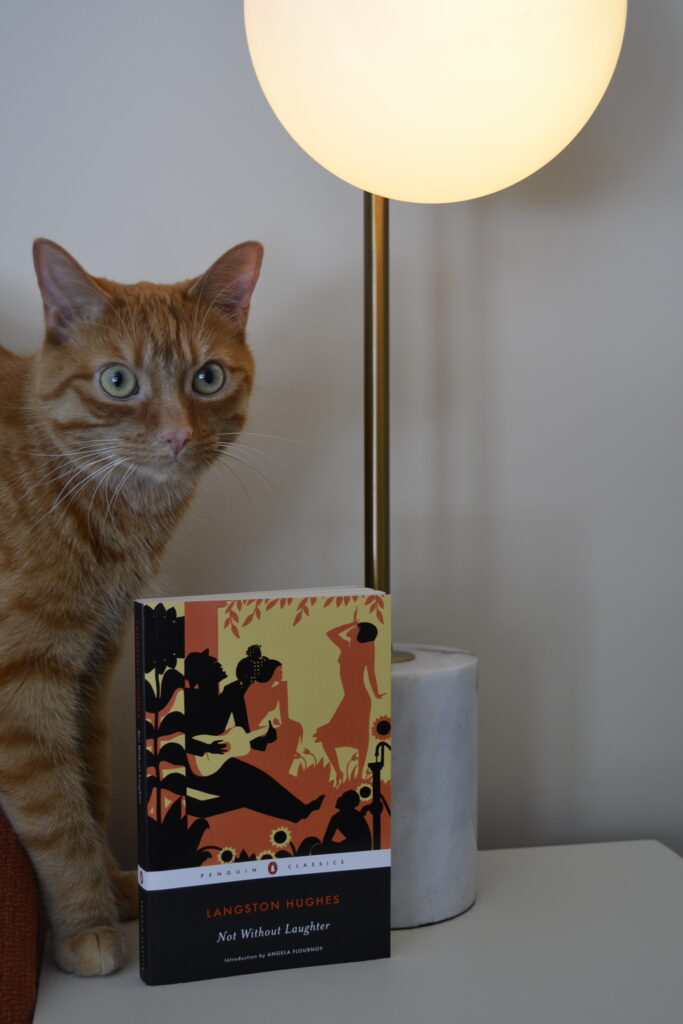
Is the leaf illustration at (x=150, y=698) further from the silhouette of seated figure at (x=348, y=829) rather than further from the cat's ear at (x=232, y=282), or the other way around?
the cat's ear at (x=232, y=282)

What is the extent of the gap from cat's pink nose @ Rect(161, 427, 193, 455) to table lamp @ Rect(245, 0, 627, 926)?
23cm

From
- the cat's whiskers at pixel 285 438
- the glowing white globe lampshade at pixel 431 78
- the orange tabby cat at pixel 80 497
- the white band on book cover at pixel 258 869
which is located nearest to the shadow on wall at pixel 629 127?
the glowing white globe lampshade at pixel 431 78

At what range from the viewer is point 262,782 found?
78 cm

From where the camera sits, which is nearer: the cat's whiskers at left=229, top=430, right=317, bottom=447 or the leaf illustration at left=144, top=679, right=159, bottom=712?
the leaf illustration at left=144, top=679, right=159, bottom=712

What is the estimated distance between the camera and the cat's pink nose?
0.81 m

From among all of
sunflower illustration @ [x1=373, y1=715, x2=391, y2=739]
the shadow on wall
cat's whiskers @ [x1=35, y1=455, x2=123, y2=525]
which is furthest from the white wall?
sunflower illustration @ [x1=373, y1=715, x2=391, y2=739]

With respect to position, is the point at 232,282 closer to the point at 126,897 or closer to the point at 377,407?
the point at 377,407

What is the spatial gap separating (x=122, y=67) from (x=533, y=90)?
0.57m

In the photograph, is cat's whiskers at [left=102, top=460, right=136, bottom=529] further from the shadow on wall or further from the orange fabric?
the shadow on wall

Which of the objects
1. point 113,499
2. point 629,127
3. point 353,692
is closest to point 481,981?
point 353,692

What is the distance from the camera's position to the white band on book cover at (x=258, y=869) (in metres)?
0.76

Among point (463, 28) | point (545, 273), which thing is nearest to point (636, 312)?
point (545, 273)

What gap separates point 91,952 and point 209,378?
0.55 metres

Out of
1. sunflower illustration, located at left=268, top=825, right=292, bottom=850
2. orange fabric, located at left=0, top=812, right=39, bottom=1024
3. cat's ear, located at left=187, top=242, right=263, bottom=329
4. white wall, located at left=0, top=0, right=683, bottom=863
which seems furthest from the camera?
white wall, located at left=0, top=0, right=683, bottom=863
